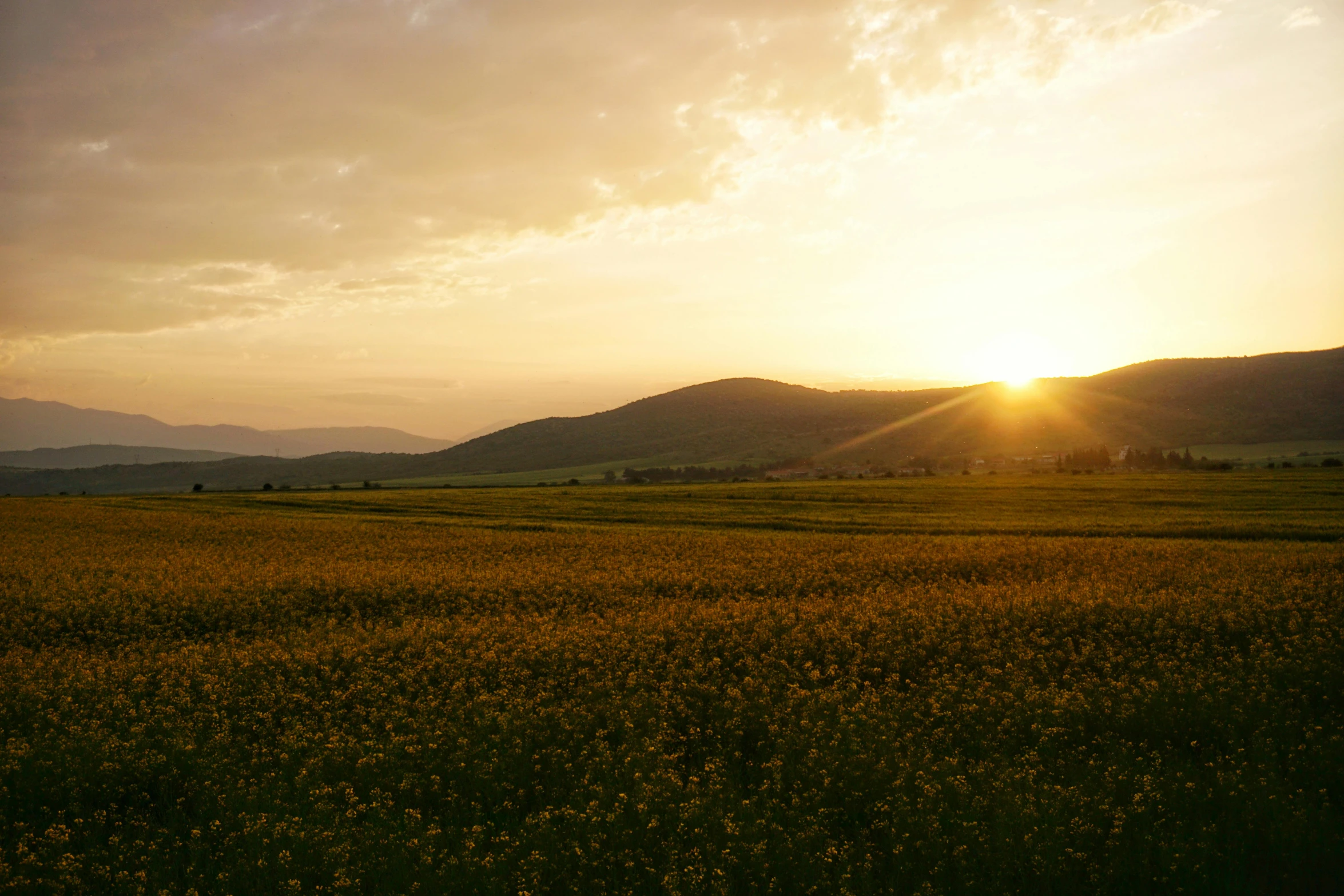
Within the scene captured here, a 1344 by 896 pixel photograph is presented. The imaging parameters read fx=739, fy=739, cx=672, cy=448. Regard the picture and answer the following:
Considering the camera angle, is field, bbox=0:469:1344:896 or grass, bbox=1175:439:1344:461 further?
grass, bbox=1175:439:1344:461

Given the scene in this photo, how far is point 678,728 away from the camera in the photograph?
10320 mm

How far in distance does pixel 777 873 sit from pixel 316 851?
14.5 ft

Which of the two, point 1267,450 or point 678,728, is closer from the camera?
point 678,728

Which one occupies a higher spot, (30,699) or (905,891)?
(30,699)

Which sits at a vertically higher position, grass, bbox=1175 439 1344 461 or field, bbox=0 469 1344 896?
field, bbox=0 469 1344 896

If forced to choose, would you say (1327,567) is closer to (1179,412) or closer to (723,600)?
(723,600)

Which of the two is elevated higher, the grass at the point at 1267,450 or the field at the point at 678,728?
the field at the point at 678,728

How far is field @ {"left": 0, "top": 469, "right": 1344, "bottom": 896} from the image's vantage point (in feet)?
22.9

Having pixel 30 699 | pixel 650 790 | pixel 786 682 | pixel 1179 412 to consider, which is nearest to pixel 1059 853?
pixel 650 790

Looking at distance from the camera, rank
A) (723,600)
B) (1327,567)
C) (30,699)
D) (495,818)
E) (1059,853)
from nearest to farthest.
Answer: (1059,853), (495,818), (30,699), (723,600), (1327,567)

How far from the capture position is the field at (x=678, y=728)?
6984 mm

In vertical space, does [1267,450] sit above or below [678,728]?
below

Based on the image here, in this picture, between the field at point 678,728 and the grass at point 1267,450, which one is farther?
the grass at point 1267,450

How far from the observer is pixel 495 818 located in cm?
804
